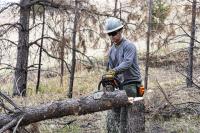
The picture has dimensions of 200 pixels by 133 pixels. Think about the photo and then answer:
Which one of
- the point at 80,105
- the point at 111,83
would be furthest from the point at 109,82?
the point at 80,105

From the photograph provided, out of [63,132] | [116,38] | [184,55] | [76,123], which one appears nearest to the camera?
[116,38]

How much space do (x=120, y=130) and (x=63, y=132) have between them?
1.63 m

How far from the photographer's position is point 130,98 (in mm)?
7109

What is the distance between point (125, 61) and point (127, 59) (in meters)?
0.05

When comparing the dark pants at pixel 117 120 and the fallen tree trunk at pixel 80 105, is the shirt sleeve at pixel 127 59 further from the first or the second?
the dark pants at pixel 117 120

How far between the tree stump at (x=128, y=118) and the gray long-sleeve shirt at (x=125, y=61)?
19.7 inches

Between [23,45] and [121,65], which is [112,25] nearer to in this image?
[121,65]

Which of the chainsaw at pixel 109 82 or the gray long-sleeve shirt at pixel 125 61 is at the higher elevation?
the gray long-sleeve shirt at pixel 125 61

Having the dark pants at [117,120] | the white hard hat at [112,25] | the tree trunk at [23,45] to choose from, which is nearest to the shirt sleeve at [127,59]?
the white hard hat at [112,25]

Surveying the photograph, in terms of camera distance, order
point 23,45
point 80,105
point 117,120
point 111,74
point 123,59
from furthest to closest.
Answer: point 23,45
point 117,120
point 123,59
point 111,74
point 80,105

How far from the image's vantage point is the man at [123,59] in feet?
23.7

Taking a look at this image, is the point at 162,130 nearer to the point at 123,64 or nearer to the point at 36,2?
the point at 123,64

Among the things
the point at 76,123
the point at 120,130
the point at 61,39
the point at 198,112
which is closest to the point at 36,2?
the point at 61,39

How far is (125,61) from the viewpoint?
283 inches
